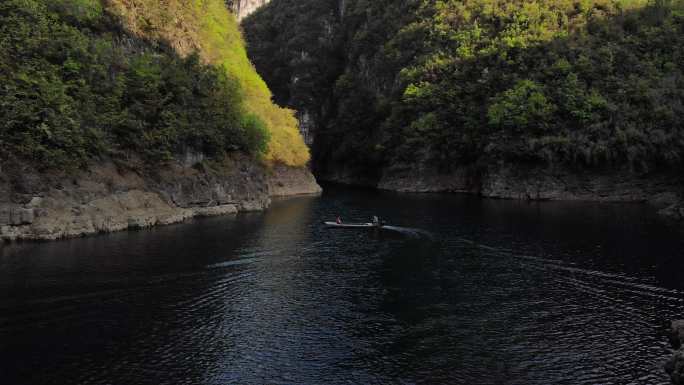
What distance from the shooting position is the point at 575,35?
112 meters

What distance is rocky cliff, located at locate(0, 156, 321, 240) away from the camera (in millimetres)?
47094

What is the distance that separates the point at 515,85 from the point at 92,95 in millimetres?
82709

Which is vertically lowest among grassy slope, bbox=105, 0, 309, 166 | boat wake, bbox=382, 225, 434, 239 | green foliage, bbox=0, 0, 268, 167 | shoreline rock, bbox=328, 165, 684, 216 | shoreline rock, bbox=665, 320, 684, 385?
shoreline rock, bbox=665, 320, 684, 385

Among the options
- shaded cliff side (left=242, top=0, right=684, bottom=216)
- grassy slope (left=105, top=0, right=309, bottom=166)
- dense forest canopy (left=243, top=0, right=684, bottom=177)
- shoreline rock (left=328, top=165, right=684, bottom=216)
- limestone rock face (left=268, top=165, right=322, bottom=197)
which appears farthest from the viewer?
limestone rock face (left=268, top=165, right=322, bottom=197)

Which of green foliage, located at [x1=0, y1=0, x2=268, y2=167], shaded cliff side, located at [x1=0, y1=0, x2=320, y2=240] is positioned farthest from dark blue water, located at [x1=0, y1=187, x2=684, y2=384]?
green foliage, located at [x1=0, y1=0, x2=268, y2=167]

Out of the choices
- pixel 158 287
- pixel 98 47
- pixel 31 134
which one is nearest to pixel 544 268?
pixel 158 287

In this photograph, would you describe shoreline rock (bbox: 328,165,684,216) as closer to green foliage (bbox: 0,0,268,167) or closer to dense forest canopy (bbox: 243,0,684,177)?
dense forest canopy (bbox: 243,0,684,177)

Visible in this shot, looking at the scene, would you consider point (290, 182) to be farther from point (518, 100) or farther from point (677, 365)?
point (677, 365)

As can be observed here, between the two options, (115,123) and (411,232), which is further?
(115,123)

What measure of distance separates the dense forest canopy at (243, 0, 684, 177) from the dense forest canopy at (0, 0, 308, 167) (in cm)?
4945

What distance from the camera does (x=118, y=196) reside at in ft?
183

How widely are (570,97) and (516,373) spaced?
9136cm

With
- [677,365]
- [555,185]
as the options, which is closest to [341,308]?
[677,365]

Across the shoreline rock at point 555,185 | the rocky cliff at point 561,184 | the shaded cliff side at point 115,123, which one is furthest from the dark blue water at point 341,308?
the rocky cliff at point 561,184
